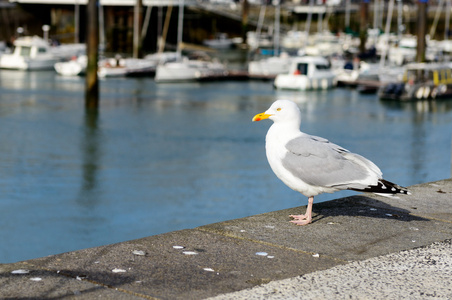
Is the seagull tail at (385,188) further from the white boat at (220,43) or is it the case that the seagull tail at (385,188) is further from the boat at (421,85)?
the white boat at (220,43)

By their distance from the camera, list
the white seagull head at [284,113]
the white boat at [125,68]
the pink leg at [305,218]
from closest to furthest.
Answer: the pink leg at [305,218], the white seagull head at [284,113], the white boat at [125,68]

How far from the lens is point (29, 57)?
53.0 meters

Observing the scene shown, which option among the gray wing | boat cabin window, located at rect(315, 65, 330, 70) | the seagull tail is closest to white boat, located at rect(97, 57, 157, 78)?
boat cabin window, located at rect(315, 65, 330, 70)

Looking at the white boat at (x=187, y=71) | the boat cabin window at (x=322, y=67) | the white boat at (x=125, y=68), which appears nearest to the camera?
the boat cabin window at (x=322, y=67)

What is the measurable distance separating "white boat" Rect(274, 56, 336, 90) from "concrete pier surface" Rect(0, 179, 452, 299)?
36430 millimetres

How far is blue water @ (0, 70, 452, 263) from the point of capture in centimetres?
1413

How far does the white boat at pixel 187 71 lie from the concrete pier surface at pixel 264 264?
40528mm

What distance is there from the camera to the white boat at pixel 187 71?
45.9 metres

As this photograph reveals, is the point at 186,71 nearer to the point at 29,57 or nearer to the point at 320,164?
the point at 29,57

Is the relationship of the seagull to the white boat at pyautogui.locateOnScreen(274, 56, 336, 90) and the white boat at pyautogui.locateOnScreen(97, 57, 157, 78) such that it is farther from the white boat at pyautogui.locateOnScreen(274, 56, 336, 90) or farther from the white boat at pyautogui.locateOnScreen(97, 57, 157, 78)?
the white boat at pyautogui.locateOnScreen(97, 57, 157, 78)

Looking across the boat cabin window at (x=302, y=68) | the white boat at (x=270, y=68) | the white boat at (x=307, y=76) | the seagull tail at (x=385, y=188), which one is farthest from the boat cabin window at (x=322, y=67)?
the seagull tail at (x=385, y=188)

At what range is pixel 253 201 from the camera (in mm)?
15375

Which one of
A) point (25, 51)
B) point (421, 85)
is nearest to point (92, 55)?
point (421, 85)

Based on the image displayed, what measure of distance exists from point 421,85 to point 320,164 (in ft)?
110
